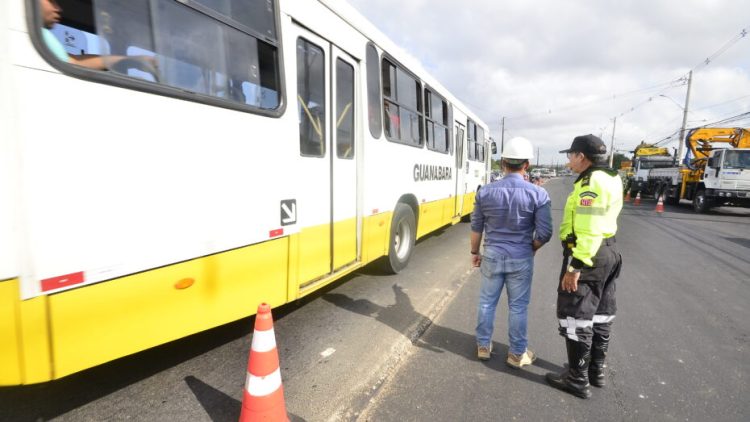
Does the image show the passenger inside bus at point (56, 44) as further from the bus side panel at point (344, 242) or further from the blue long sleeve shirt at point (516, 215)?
the blue long sleeve shirt at point (516, 215)

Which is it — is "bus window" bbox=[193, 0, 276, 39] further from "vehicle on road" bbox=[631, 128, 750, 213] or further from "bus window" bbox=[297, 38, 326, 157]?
"vehicle on road" bbox=[631, 128, 750, 213]

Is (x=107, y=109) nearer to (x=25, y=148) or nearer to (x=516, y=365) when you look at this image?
(x=25, y=148)

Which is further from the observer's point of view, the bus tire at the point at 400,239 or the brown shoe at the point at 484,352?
the bus tire at the point at 400,239

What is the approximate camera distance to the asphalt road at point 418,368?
261 cm

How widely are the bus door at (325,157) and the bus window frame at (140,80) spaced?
0.27m

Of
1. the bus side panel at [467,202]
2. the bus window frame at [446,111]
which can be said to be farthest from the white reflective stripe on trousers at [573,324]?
the bus side panel at [467,202]

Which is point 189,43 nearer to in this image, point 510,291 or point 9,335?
point 9,335

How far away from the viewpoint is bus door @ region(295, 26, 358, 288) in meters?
3.46

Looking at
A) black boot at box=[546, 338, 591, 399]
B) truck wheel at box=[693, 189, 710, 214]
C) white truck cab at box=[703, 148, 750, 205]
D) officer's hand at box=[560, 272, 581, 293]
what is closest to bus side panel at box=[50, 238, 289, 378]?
officer's hand at box=[560, 272, 581, 293]

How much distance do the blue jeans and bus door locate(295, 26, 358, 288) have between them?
1.54 meters

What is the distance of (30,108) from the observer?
177 centimetres

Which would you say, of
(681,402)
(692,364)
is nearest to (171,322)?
(681,402)

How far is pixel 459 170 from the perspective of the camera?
9.10 metres

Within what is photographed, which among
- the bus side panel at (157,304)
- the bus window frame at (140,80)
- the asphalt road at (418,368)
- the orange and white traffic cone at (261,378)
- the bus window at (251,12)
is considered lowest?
the asphalt road at (418,368)
